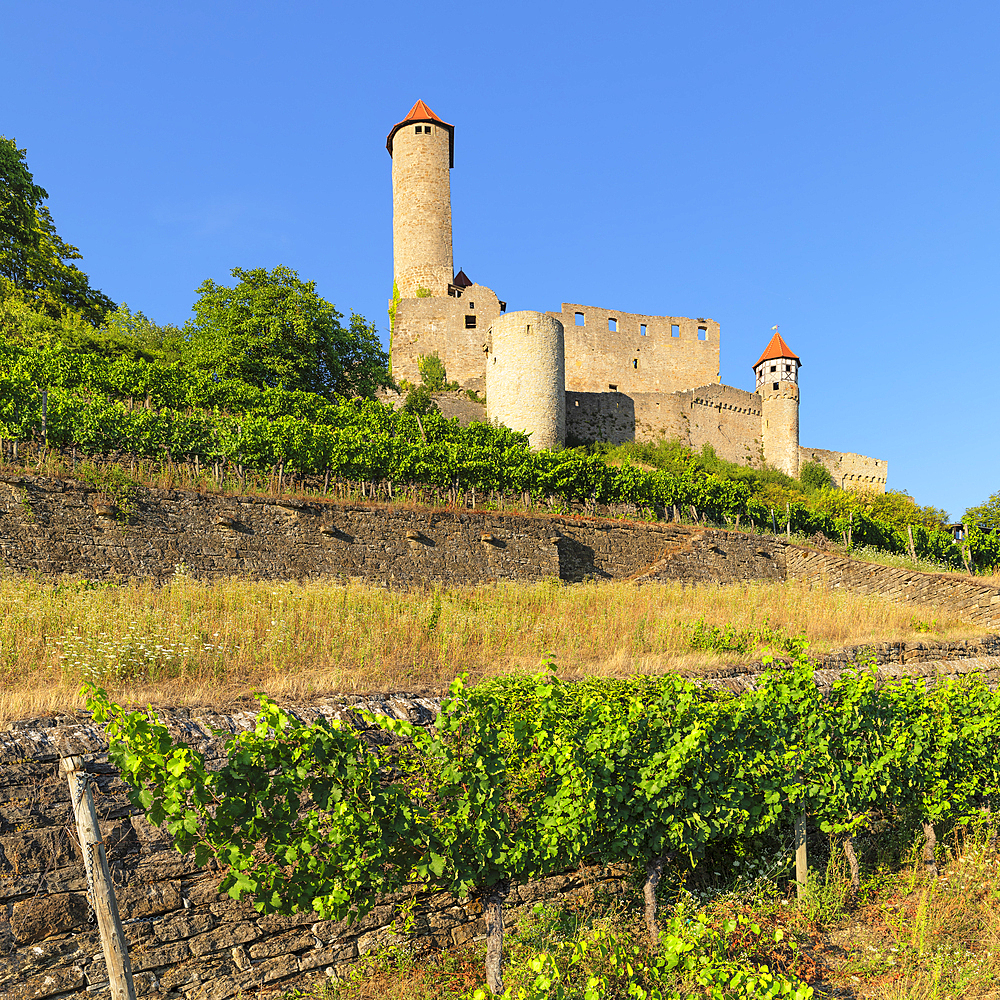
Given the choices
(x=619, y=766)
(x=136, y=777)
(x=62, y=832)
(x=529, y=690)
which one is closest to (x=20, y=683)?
(x=62, y=832)

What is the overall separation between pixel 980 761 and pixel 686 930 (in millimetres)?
4774

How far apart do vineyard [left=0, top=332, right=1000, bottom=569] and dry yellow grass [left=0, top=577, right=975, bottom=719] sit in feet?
14.4

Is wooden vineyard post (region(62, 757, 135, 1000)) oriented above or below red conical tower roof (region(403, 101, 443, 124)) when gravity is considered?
below

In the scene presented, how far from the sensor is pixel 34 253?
27656 millimetres

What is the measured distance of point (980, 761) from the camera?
7250 millimetres

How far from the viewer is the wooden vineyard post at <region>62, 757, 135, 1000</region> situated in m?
3.61

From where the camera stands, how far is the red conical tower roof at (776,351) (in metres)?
43.5

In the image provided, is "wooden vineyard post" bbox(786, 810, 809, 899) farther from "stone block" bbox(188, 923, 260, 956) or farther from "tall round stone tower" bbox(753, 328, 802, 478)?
"tall round stone tower" bbox(753, 328, 802, 478)

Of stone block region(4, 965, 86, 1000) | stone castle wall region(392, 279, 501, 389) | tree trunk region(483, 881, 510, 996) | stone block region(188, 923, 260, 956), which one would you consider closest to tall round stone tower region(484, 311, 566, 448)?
stone castle wall region(392, 279, 501, 389)

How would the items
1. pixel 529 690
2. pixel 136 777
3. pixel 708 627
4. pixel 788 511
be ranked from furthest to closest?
1. pixel 788 511
2. pixel 708 627
3. pixel 529 690
4. pixel 136 777

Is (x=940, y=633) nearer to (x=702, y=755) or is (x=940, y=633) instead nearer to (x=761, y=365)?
(x=702, y=755)

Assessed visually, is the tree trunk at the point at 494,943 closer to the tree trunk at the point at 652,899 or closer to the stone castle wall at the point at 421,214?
the tree trunk at the point at 652,899

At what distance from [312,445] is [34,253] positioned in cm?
2013

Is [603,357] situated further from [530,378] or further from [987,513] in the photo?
[987,513]
